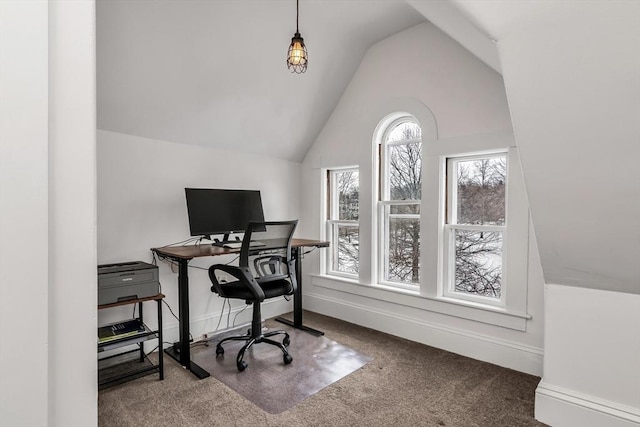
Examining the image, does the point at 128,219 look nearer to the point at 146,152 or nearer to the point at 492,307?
the point at 146,152

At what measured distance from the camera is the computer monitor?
10.0 ft

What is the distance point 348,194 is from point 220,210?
1.48m

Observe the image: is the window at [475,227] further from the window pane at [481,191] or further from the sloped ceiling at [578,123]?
the sloped ceiling at [578,123]

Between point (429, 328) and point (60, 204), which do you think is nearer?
point (60, 204)

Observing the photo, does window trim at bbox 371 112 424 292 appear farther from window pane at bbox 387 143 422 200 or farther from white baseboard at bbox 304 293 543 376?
white baseboard at bbox 304 293 543 376

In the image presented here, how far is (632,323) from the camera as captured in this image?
1.92 metres

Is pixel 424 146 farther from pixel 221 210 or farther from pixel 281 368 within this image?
pixel 281 368

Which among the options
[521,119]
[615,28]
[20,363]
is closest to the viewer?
[20,363]

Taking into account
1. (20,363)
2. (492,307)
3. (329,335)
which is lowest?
(329,335)

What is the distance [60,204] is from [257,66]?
2734mm

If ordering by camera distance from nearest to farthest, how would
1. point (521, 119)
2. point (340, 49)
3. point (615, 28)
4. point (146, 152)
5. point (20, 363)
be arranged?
point (20, 363)
point (615, 28)
point (521, 119)
point (146, 152)
point (340, 49)

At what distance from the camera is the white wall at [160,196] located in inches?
112

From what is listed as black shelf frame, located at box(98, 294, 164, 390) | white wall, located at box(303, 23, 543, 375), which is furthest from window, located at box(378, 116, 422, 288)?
black shelf frame, located at box(98, 294, 164, 390)

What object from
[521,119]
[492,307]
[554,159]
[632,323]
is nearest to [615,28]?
[521,119]
